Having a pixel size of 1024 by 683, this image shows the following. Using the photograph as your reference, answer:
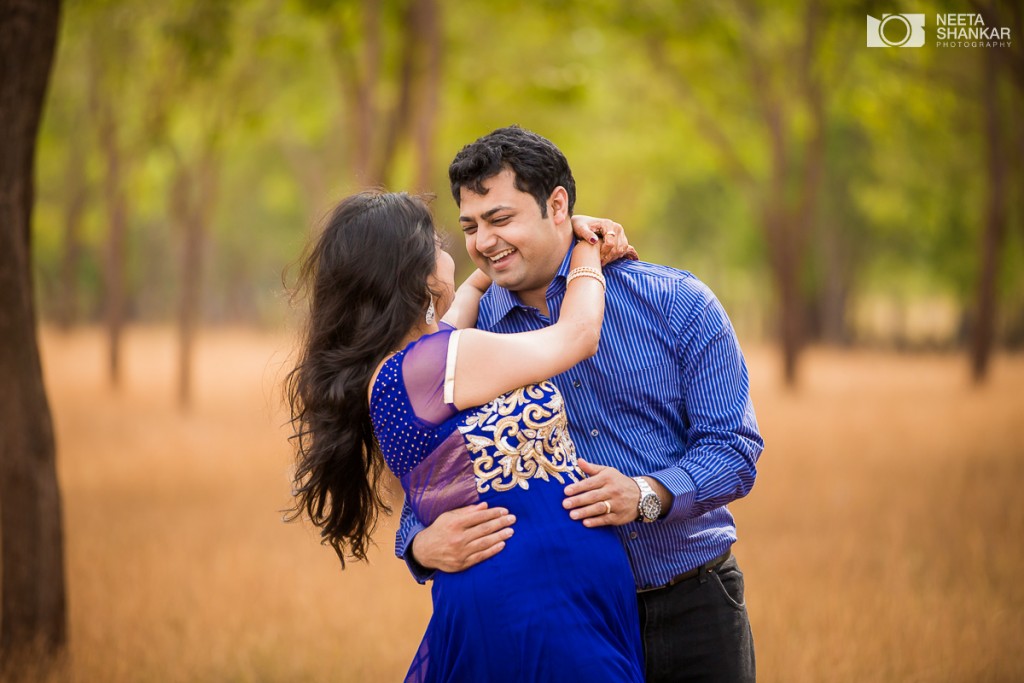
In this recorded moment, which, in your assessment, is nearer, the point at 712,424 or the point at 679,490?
the point at 679,490

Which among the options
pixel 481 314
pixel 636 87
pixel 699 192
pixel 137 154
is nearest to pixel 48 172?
pixel 137 154

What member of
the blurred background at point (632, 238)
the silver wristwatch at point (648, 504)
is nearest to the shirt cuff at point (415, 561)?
the silver wristwatch at point (648, 504)

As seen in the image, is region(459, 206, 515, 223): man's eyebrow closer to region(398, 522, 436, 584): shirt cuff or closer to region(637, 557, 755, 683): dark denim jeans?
region(398, 522, 436, 584): shirt cuff

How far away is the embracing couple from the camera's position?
274 centimetres

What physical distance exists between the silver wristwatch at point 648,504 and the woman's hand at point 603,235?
796 mm

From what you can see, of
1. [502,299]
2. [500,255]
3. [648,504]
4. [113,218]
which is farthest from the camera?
[113,218]

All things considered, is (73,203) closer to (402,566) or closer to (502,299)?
(402,566)

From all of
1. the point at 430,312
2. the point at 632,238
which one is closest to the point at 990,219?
the point at 430,312

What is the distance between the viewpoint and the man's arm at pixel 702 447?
9.27 ft

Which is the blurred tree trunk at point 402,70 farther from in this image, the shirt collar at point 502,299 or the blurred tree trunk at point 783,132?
the shirt collar at point 502,299

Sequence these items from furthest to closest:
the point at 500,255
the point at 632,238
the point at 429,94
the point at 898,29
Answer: the point at 632,238 → the point at 898,29 → the point at 429,94 → the point at 500,255

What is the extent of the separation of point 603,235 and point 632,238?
116ft

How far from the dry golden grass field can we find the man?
0.89 meters

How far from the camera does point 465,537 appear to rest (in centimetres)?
275
